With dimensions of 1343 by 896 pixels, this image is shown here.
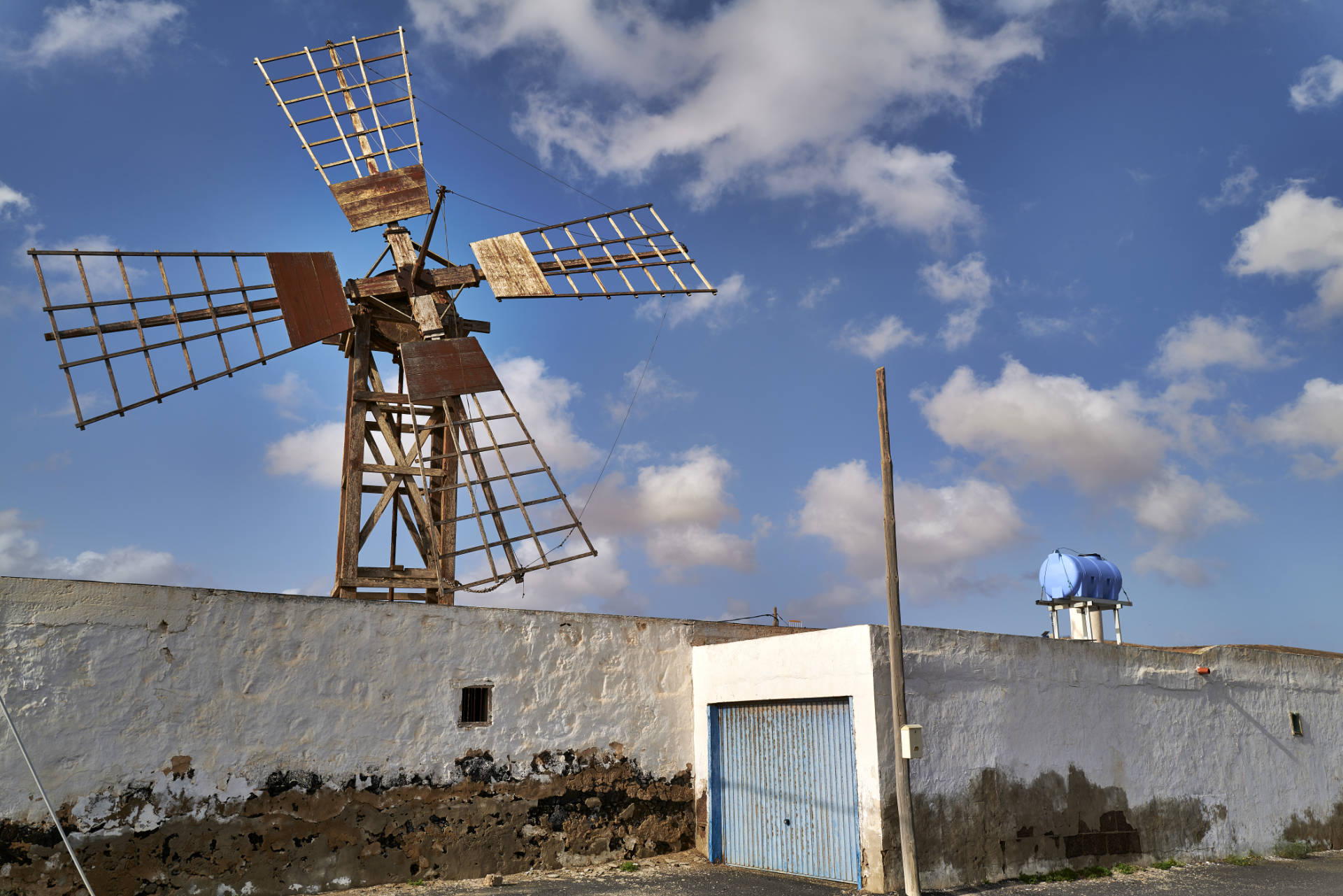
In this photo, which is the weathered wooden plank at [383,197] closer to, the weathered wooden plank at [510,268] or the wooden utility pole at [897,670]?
the weathered wooden plank at [510,268]

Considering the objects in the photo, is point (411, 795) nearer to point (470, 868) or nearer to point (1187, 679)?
point (470, 868)

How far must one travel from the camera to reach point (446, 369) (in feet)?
42.4

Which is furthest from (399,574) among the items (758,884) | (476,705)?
(758,884)

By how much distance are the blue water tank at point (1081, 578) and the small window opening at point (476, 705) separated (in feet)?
31.4

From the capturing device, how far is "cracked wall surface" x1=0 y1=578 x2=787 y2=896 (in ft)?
26.6

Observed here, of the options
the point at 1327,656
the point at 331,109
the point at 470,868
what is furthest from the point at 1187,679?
the point at 331,109

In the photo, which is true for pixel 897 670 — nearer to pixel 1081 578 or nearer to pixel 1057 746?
pixel 1057 746

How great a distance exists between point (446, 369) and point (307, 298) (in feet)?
6.95

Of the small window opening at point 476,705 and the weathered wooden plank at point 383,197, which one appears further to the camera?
the weathered wooden plank at point 383,197

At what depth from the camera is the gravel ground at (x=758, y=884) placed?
924 cm

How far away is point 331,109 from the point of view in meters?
15.4

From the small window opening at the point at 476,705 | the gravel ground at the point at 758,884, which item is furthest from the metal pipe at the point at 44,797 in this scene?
the small window opening at the point at 476,705

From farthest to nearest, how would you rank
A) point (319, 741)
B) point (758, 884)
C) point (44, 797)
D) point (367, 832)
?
point (758, 884) → point (367, 832) → point (319, 741) → point (44, 797)

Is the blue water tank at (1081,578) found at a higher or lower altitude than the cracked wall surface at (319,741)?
higher
